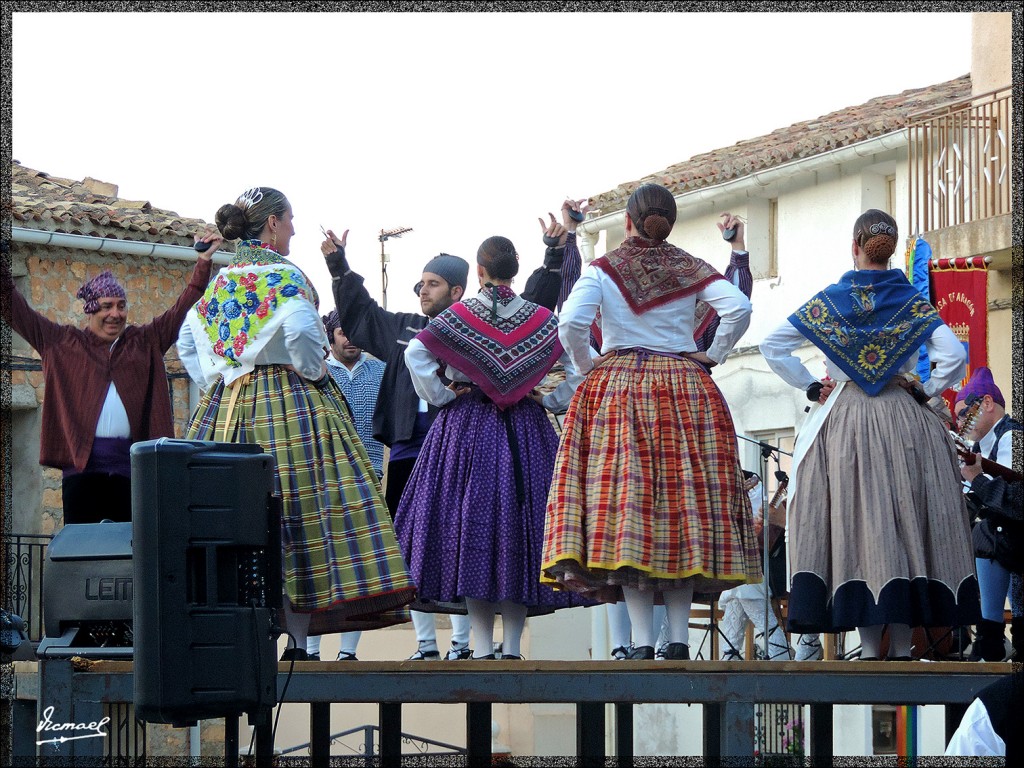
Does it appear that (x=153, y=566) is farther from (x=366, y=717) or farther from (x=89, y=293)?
(x=366, y=717)

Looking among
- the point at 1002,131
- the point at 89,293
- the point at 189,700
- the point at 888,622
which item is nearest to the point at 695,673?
the point at 888,622

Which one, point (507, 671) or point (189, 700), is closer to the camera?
point (189, 700)

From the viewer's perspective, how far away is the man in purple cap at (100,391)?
7.37 metres

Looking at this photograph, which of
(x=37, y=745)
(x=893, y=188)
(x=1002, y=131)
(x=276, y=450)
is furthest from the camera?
(x=893, y=188)

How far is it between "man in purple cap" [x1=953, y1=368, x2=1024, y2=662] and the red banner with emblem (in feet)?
9.64

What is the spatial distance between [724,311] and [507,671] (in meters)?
1.56

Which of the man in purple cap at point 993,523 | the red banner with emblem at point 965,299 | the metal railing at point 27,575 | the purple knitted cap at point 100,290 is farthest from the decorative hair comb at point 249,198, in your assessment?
the metal railing at point 27,575

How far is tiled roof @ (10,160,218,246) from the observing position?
15.5 meters

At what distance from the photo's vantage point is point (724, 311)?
657cm

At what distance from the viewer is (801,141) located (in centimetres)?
1950

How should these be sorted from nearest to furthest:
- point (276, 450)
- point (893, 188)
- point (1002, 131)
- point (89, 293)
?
point (276, 450)
point (89, 293)
point (1002, 131)
point (893, 188)

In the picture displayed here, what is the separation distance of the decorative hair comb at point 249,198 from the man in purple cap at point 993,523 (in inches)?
112

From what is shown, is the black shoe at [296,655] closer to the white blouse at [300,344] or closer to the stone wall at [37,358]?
the white blouse at [300,344]

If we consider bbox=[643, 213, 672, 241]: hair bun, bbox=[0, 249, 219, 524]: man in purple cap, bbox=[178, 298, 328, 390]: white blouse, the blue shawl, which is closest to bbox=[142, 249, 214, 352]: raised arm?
bbox=[0, 249, 219, 524]: man in purple cap
